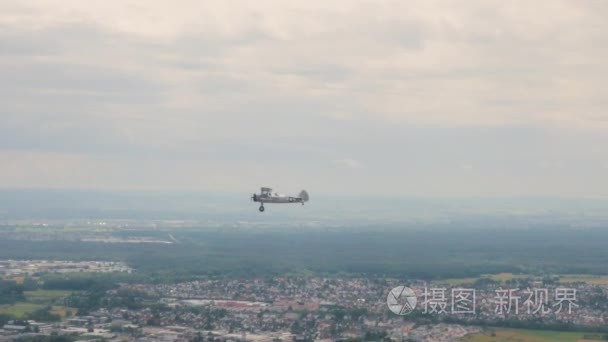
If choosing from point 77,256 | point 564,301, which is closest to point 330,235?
point 77,256

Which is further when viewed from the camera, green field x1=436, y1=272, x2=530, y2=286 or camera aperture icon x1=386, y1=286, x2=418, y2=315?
green field x1=436, y1=272, x2=530, y2=286

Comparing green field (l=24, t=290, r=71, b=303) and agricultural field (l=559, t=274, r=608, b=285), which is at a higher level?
agricultural field (l=559, t=274, r=608, b=285)

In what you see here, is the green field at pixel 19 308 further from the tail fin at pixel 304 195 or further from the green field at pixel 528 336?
the green field at pixel 528 336

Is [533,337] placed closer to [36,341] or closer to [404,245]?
[36,341]

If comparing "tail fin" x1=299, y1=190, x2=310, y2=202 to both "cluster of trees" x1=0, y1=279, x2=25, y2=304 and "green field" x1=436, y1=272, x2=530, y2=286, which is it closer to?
"cluster of trees" x1=0, y1=279, x2=25, y2=304

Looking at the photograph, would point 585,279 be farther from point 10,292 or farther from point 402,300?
point 10,292

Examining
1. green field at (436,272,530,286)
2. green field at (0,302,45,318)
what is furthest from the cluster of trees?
green field at (436,272,530,286)

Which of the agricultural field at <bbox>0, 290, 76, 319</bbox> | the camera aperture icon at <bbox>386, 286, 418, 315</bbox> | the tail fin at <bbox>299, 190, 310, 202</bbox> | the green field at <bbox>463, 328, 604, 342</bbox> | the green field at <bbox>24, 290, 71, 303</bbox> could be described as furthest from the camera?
the green field at <bbox>24, 290, 71, 303</bbox>
